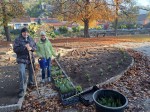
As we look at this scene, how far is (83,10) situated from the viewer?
21.3m

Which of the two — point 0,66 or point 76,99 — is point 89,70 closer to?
point 76,99

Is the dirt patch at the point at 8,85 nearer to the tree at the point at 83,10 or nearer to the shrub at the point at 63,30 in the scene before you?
the tree at the point at 83,10

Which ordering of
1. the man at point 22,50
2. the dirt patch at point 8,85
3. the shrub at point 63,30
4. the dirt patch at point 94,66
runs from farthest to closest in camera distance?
the shrub at point 63,30 < the dirt patch at point 94,66 < the man at point 22,50 < the dirt patch at point 8,85

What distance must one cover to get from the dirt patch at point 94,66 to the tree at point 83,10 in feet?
35.2

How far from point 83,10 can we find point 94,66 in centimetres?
1317

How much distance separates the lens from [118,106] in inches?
214

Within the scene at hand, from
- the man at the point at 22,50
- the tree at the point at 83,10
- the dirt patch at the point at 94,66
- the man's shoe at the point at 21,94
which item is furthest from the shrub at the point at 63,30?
the man's shoe at the point at 21,94

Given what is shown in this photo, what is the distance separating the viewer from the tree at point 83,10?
21219mm

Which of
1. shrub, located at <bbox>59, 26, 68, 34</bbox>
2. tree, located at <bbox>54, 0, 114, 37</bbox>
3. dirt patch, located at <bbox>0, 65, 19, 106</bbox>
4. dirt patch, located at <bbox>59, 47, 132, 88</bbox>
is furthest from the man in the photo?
shrub, located at <bbox>59, 26, 68, 34</bbox>

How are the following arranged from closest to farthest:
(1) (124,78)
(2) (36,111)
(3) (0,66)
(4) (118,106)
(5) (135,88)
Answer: (4) (118,106) < (2) (36,111) < (5) (135,88) < (1) (124,78) < (3) (0,66)

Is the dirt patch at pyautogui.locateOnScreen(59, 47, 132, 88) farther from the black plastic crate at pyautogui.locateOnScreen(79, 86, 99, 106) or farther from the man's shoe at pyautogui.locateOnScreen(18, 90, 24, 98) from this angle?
the man's shoe at pyautogui.locateOnScreen(18, 90, 24, 98)

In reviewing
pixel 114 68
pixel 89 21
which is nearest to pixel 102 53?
pixel 114 68

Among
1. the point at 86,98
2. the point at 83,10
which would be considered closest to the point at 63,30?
the point at 83,10

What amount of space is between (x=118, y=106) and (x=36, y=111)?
7.26 ft
